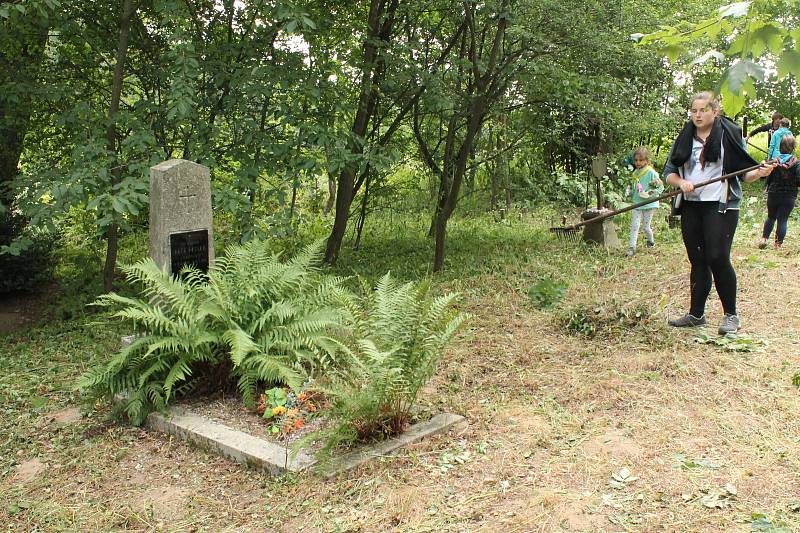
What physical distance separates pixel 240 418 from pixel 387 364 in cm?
133

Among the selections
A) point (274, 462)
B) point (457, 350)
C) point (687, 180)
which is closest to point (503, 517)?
point (274, 462)

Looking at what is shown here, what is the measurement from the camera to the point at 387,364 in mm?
4379

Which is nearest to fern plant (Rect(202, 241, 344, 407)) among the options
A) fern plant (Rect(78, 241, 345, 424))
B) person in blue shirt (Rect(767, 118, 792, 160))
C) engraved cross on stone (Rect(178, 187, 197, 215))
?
fern plant (Rect(78, 241, 345, 424))

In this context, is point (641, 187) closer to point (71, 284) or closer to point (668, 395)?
point (668, 395)

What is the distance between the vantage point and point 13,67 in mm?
8141

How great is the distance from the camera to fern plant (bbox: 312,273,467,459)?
4.19 meters

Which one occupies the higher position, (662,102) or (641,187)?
(662,102)

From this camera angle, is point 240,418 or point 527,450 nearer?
point 527,450

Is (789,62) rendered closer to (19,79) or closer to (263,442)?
(263,442)

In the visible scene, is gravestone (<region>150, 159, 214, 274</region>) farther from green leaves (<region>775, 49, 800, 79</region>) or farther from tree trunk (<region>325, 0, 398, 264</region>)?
green leaves (<region>775, 49, 800, 79</region>)

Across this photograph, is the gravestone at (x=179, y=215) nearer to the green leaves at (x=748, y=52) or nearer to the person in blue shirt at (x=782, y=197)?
the green leaves at (x=748, y=52)

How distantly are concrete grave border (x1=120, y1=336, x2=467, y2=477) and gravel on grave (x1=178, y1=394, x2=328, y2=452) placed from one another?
75 millimetres

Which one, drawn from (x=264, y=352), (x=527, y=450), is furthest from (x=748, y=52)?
(x=264, y=352)

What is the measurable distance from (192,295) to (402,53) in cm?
468
